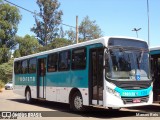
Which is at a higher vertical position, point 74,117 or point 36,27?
point 36,27

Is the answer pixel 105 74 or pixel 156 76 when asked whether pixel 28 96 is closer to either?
pixel 156 76

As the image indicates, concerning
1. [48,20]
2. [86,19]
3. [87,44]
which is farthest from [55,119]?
[86,19]

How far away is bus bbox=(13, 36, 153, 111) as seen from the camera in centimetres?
1274

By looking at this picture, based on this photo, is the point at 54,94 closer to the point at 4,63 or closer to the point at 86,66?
the point at 86,66

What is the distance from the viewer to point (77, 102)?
14.8 m

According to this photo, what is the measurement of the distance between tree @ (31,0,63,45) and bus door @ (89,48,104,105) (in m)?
53.6

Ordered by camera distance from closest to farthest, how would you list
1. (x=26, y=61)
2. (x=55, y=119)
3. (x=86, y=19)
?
(x=55, y=119) < (x=26, y=61) < (x=86, y=19)

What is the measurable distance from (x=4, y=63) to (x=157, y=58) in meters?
48.4

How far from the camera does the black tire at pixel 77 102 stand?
47.7ft

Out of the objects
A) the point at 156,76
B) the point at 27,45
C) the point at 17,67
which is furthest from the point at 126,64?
the point at 27,45

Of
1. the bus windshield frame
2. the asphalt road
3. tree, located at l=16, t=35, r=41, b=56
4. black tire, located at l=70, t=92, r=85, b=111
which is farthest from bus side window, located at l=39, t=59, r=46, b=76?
tree, located at l=16, t=35, r=41, b=56

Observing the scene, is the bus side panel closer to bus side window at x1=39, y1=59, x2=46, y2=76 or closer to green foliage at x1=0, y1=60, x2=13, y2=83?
bus side window at x1=39, y1=59, x2=46, y2=76

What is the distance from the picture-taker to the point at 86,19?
7162cm

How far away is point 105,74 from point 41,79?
24.9 feet
